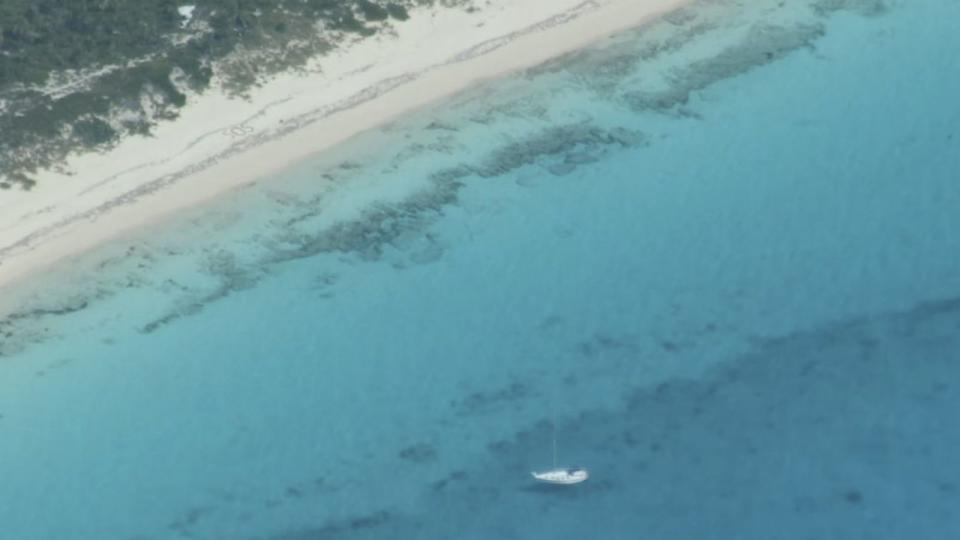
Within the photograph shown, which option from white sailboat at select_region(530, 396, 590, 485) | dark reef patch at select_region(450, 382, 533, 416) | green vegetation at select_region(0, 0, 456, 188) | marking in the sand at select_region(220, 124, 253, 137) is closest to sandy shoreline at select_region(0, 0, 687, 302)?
marking in the sand at select_region(220, 124, 253, 137)

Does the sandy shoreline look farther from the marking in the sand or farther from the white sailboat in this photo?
the white sailboat

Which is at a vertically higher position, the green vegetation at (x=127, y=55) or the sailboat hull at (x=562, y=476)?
the green vegetation at (x=127, y=55)

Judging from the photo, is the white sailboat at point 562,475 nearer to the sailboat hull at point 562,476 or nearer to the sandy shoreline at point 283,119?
the sailboat hull at point 562,476

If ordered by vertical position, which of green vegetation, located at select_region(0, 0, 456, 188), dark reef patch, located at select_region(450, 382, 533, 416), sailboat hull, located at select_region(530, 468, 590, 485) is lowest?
sailboat hull, located at select_region(530, 468, 590, 485)

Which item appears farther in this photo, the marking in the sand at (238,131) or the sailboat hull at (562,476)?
the marking in the sand at (238,131)

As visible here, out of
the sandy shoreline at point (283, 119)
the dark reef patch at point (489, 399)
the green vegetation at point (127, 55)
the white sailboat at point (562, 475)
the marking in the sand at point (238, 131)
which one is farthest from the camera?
the marking in the sand at point (238, 131)

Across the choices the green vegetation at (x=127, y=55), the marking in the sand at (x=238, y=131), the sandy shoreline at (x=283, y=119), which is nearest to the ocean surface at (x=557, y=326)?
the sandy shoreline at (x=283, y=119)

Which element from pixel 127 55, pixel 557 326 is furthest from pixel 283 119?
pixel 557 326
